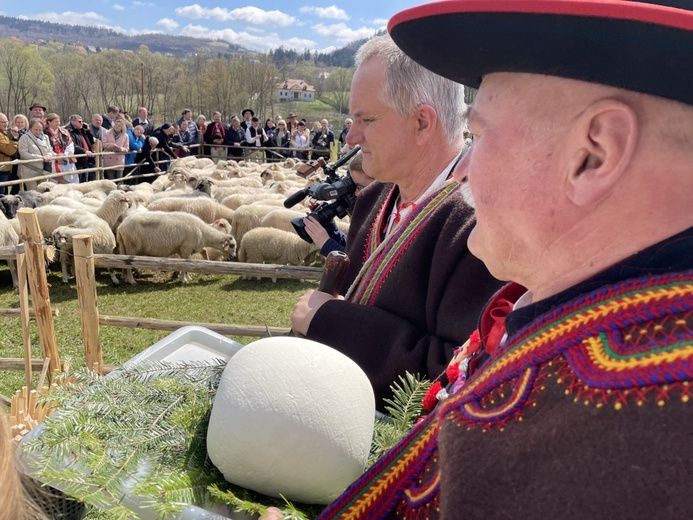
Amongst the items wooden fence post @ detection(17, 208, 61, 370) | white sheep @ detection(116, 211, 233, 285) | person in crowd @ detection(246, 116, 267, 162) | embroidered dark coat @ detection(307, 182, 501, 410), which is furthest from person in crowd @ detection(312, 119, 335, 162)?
embroidered dark coat @ detection(307, 182, 501, 410)

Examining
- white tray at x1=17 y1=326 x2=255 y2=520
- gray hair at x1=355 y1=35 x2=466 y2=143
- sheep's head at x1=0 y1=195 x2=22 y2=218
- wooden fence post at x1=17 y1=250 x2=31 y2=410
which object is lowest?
sheep's head at x1=0 y1=195 x2=22 y2=218

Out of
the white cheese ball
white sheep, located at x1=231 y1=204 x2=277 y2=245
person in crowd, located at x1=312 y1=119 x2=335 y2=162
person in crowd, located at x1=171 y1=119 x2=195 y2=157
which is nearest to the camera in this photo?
the white cheese ball

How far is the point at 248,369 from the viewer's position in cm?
107

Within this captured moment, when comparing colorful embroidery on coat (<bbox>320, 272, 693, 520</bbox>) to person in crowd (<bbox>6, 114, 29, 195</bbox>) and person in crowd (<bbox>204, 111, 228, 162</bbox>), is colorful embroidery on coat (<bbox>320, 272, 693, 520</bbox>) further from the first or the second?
person in crowd (<bbox>204, 111, 228, 162</bbox>)

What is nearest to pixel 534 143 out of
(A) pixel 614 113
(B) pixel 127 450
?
(A) pixel 614 113

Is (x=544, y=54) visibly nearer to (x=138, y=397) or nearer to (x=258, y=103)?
(x=138, y=397)

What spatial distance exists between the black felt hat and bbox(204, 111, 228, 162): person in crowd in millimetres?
19745

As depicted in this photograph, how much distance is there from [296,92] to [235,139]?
8192cm

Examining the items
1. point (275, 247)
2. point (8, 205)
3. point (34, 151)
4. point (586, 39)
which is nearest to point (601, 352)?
point (586, 39)

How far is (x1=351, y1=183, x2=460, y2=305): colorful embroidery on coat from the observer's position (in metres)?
1.79

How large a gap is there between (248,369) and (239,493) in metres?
0.24

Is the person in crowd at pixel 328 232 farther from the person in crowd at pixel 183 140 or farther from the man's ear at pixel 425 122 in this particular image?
the person in crowd at pixel 183 140

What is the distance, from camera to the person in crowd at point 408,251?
162 centimetres

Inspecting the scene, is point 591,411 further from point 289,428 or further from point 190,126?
point 190,126
